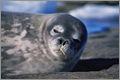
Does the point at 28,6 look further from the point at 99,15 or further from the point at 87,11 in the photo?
the point at 87,11

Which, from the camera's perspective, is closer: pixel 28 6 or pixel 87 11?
pixel 28 6

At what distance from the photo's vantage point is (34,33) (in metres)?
2.08

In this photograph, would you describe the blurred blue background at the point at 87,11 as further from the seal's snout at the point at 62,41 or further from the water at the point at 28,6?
the seal's snout at the point at 62,41

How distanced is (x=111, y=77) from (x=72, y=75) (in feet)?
1.11

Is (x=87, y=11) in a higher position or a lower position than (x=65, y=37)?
lower

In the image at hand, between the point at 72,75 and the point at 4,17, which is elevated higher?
the point at 4,17

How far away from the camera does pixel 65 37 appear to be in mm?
1936

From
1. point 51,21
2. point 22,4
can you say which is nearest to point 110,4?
point 22,4

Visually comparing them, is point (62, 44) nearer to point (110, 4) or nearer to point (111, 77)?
point (111, 77)

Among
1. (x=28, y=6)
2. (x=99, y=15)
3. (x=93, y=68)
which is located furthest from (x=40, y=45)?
(x=99, y=15)

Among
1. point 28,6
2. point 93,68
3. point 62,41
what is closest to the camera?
point 62,41

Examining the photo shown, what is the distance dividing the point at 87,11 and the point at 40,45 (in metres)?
8.15

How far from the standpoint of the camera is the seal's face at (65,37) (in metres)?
1.87

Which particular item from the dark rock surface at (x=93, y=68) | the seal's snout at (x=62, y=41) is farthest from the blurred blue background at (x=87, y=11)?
the seal's snout at (x=62, y=41)
